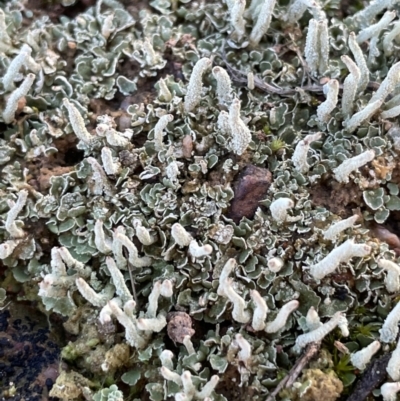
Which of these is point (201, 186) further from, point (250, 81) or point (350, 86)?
point (350, 86)

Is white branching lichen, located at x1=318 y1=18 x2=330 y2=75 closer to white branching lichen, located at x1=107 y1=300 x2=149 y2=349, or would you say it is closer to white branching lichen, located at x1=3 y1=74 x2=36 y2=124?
white branching lichen, located at x1=3 y1=74 x2=36 y2=124

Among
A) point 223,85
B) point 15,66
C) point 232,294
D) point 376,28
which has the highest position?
point 376,28

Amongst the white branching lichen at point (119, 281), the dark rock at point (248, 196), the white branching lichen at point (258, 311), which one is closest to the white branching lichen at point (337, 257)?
the white branching lichen at point (258, 311)

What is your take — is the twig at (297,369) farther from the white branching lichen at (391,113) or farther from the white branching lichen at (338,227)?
the white branching lichen at (391,113)

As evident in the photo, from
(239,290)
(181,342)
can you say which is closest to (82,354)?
(181,342)

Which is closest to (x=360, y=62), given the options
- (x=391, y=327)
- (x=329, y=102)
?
(x=329, y=102)

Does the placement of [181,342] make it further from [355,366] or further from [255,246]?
[355,366]
